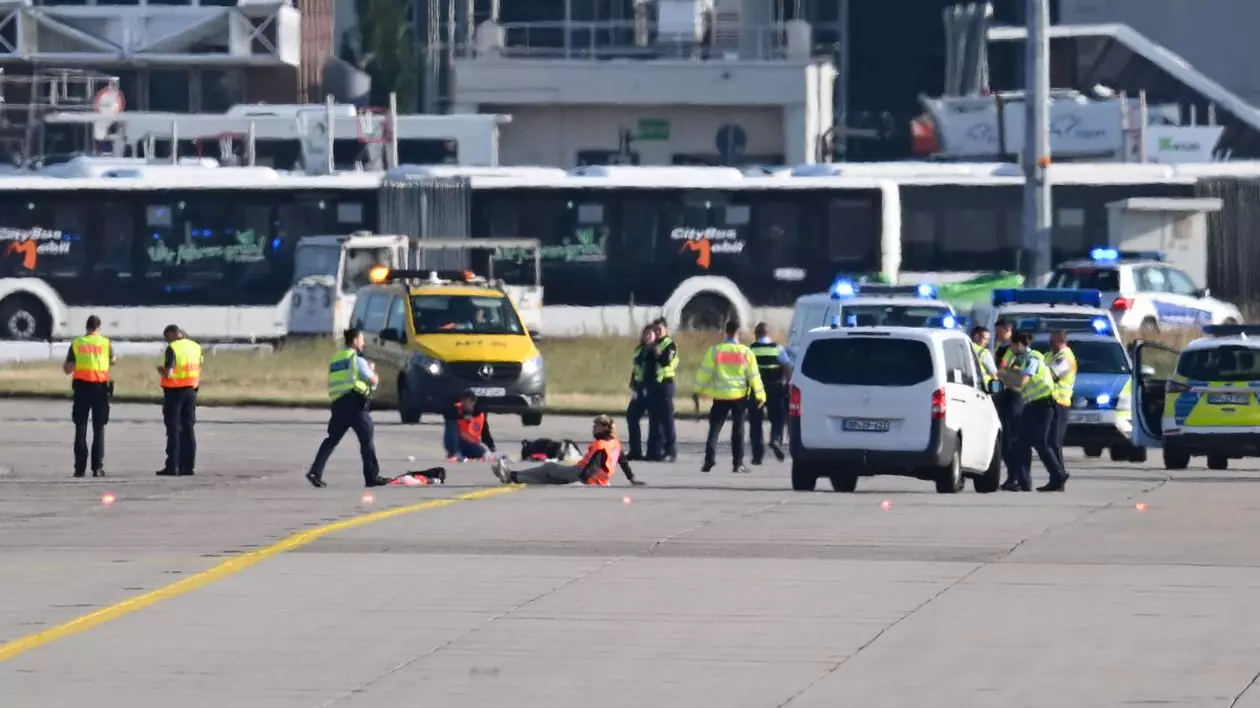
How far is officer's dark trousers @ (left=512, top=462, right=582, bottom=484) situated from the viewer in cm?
2531

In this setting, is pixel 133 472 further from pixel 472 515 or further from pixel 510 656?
pixel 510 656

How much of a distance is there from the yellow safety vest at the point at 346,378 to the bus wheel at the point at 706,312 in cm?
2267

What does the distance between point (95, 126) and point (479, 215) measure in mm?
9014

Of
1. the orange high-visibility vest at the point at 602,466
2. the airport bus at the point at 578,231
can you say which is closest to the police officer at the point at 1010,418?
the orange high-visibility vest at the point at 602,466

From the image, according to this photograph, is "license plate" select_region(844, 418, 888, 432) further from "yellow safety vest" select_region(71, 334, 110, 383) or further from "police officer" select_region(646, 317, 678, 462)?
"yellow safety vest" select_region(71, 334, 110, 383)

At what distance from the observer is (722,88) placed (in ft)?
221

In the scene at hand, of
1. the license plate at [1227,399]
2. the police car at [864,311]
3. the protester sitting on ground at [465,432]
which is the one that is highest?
the police car at [864,311]

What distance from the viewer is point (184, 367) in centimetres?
2692

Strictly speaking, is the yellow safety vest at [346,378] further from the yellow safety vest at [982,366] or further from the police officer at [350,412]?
the yellow safety vest at [982,366]

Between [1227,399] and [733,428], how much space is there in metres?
5.22

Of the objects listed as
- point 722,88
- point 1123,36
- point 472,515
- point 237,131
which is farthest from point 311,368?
point 1123,36

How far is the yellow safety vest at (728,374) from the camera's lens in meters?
27.7

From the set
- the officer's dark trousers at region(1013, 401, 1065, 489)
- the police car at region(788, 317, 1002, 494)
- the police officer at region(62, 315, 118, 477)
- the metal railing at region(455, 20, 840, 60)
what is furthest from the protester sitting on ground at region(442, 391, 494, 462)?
the metal railing at region(455, 20, 840, 60)

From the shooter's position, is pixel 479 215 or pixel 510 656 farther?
pixel 479 215
